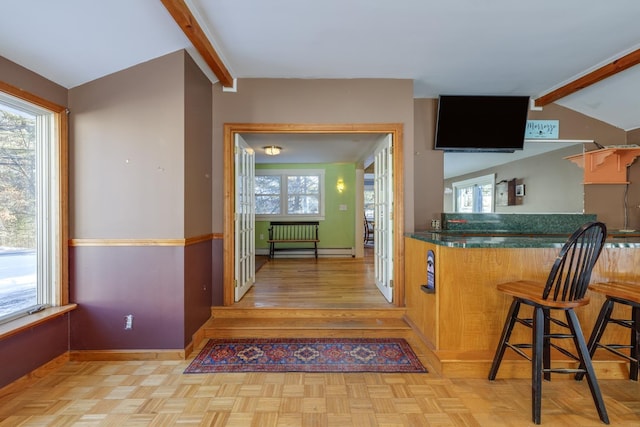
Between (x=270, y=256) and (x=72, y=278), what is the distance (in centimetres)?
427

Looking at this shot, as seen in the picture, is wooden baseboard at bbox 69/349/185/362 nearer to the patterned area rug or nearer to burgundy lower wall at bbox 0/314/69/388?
burgundy lower wall at bbox 0/314/69/388

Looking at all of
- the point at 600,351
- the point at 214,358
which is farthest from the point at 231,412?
the point at 600,351

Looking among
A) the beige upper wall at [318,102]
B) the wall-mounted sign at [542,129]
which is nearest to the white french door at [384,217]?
the beige upper wall at [318,102]

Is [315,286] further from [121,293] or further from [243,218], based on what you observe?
[121,293]

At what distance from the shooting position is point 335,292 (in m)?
3.65

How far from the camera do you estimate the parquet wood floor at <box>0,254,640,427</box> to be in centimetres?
172

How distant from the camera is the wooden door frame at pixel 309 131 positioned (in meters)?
3.05

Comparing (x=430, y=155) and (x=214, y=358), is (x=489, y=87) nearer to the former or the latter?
(x=430, y=155)

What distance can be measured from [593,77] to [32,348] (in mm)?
5002

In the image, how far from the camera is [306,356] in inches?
95.1

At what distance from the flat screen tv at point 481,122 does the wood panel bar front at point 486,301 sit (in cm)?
166

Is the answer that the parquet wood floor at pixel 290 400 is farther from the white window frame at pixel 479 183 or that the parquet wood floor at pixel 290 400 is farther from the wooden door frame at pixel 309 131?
the white window frame at pixel 479 183

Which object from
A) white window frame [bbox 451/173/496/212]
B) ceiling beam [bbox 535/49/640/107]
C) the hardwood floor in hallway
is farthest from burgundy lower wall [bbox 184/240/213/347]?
ceiling beam [bbox 535/49/640/107]

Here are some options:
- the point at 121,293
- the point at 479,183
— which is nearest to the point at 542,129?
the point at 479,183
